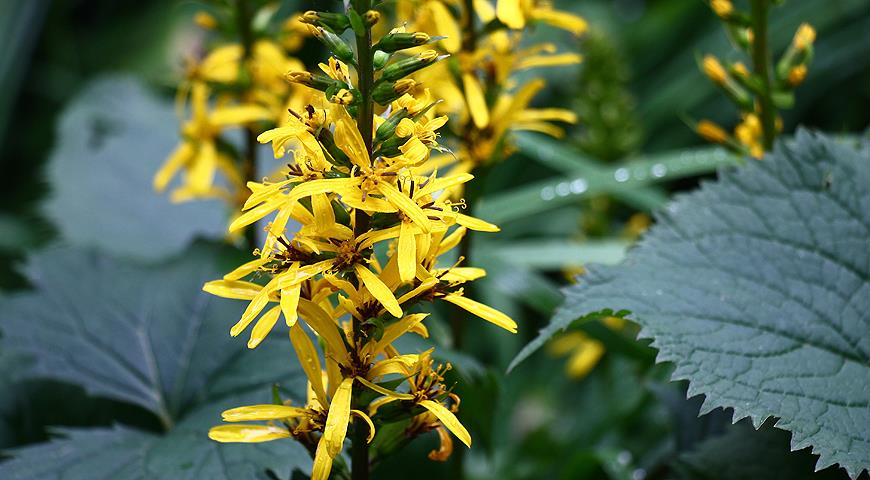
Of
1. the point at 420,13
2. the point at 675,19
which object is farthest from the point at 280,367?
the point at 675,19

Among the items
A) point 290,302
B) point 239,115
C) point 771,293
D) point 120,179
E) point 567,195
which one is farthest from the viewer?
point 120,179

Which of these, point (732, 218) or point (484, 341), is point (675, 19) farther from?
point (732, 218)

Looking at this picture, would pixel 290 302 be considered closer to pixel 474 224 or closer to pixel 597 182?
pixel 474 224

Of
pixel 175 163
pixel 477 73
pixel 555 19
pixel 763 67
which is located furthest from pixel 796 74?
pixel 175 163

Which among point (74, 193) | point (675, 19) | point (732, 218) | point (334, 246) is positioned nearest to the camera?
point (334, 246)

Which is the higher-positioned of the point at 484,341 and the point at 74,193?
the point at 74,193

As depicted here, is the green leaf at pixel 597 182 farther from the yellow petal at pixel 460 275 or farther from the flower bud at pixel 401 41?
the flower bud at pixel 401 41

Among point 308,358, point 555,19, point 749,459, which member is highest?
point 555,19
